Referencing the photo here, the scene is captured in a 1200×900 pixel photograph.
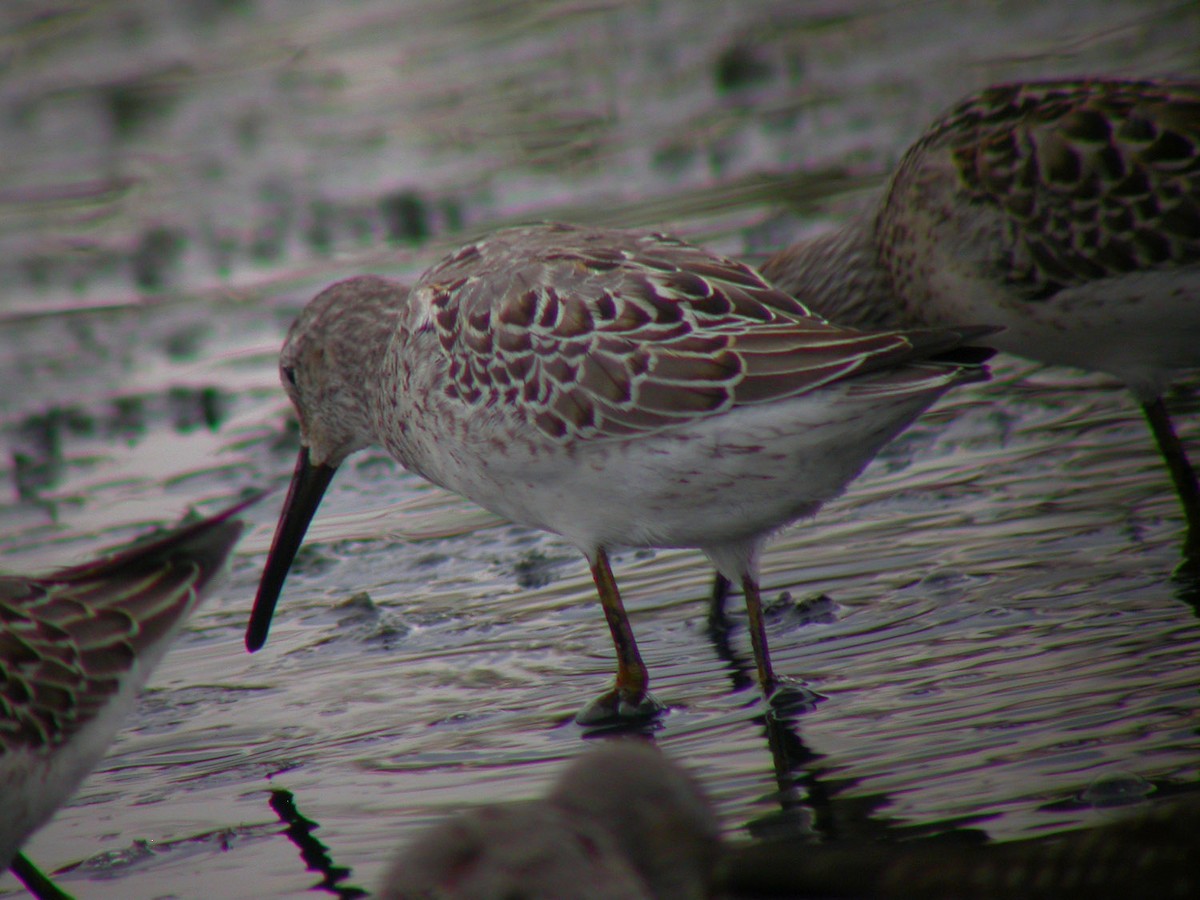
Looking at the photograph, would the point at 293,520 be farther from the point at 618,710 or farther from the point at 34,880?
the point at 34,880

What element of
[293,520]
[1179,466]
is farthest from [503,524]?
[1179,466]

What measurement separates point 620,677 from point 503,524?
209 cm

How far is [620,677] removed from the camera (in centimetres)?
550

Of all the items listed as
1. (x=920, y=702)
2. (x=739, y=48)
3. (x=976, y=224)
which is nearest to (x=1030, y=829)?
(x=920, y=702)

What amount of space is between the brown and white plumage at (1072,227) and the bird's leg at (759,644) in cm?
176

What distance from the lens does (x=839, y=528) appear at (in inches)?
264

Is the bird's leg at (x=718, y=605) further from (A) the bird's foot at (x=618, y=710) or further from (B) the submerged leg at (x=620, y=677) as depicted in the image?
(A) the bird's foot at (x=618, y=710)

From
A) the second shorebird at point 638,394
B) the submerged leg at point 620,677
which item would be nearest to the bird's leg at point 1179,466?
the second shorebird at point 638,394

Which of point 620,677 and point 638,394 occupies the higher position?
point 638,394

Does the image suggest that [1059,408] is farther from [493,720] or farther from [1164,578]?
[493,720]

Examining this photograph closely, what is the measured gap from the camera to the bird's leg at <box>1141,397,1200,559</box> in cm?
595

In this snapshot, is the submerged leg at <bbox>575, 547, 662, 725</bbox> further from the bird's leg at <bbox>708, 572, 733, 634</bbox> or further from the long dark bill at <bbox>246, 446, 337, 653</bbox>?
the long dark bill at <bbox>246, 446, 337, 653</bbox>

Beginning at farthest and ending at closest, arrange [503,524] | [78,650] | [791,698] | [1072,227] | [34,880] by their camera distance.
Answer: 1. [503,524]
2. [1072,227]
3. [791,698]
4. [78,650]
5. [34,880]

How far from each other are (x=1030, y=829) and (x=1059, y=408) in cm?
387
